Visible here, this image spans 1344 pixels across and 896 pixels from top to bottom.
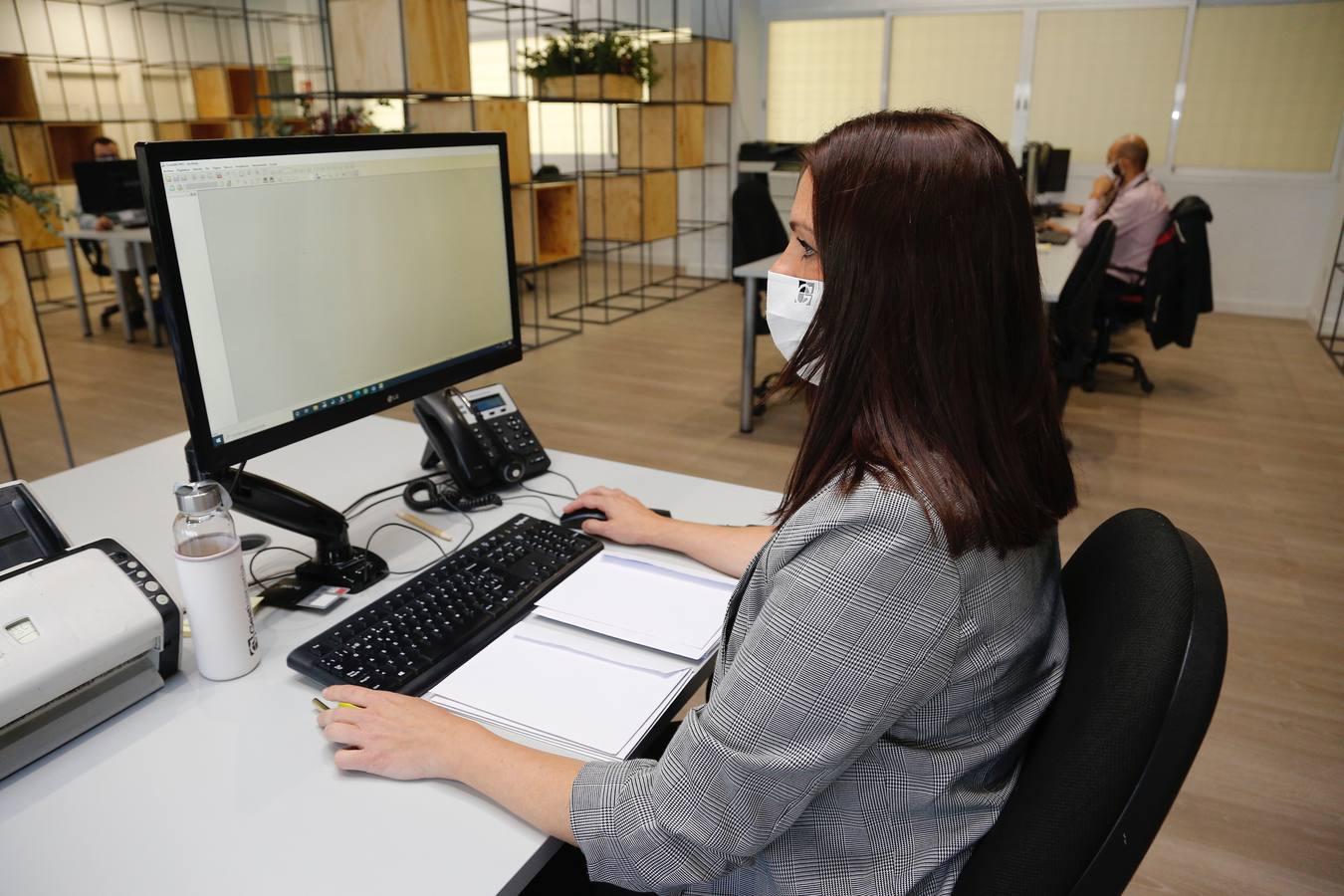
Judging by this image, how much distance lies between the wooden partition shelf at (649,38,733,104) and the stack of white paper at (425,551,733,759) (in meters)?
5.73

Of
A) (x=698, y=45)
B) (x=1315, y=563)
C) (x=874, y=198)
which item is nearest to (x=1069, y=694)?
(x=874, y=198)

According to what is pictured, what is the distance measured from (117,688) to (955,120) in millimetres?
959

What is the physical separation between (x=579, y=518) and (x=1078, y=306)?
3158 millimetres

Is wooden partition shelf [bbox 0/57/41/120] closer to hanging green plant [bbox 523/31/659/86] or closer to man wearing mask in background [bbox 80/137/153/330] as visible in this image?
man wearing mask in background [bbox 80/137/153/330]

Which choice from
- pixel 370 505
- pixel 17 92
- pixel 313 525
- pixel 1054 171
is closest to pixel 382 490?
pixel 370 505

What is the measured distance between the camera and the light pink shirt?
15.1ft

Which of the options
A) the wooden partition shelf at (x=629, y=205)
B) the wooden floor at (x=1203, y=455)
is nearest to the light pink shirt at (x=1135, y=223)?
the wooden floor at (x=1203, y=455)

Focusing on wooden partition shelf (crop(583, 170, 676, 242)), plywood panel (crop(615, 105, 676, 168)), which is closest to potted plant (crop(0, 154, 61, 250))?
wooden partition shelf (crop(583, 170, 676, 242))

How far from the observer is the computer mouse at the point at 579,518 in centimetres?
132

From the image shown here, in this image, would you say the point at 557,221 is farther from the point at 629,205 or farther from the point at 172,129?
the point at 172,129

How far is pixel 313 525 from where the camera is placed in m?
1.17

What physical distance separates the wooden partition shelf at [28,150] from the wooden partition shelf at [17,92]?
0.08 metres

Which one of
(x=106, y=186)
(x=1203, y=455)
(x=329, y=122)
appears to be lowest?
(x=1203, y=455)

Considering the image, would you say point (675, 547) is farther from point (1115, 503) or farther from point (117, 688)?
point (1115, 503)
